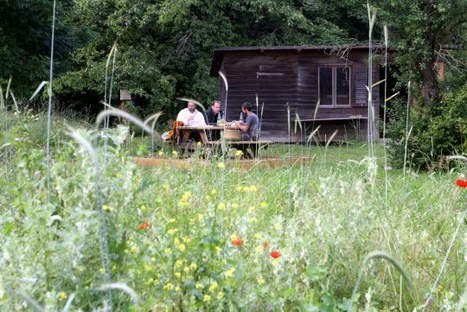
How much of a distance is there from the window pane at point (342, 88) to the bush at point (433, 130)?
37.5 feet

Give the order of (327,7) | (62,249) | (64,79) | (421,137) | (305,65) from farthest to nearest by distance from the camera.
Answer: (327,7) → (64,79) → (305,65) → (421,137) → (62,249)

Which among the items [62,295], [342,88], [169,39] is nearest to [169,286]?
[62,295]

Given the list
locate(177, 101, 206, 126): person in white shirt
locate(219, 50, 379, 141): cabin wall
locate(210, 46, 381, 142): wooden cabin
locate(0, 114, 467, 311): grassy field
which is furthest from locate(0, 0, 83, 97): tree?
locate(0, 114, 467, 311): grassy field

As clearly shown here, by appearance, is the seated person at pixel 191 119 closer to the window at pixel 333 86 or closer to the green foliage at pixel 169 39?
the window at pixel 333 86

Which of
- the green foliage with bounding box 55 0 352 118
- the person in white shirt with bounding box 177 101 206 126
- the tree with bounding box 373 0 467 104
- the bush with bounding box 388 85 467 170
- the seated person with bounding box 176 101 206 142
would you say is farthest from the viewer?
the green foliage with bounding box 55 0 352 118

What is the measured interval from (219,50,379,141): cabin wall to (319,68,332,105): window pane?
0.18 meters

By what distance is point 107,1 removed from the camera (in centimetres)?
2823

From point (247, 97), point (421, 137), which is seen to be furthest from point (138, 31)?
point (421, 137)

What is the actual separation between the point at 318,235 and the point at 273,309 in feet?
2.12

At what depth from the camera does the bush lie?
40.0ft

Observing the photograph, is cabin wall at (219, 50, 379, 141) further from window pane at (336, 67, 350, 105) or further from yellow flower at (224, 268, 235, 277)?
yellow flower at (224, 268, 235, 277)

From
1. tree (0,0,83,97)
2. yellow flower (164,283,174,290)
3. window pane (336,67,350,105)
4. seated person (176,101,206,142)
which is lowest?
yellow flower (164,283,174,290)

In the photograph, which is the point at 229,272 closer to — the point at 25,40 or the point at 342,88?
the point at 25,40

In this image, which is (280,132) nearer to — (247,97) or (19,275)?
(247,97)
